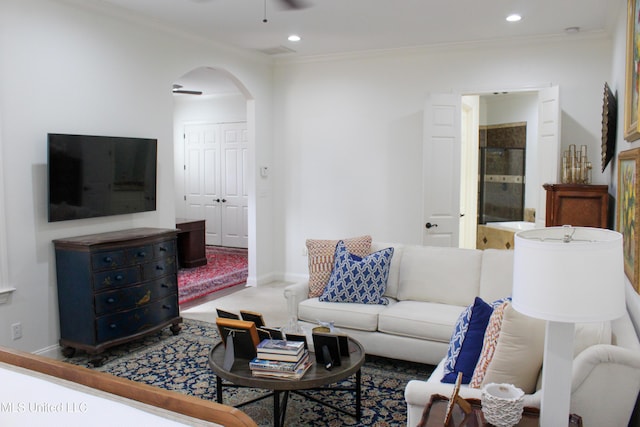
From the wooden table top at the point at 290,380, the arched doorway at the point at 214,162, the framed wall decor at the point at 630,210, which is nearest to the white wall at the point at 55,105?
the wooden table top at the point at 290,380

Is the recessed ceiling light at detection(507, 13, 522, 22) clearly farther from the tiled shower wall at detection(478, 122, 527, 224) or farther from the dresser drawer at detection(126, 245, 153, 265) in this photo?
the dresser drawer at detection(126, 245, 153, 265)

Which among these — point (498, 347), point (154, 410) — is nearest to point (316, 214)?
point (498, 347)

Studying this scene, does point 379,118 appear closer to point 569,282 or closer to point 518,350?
point 518,350

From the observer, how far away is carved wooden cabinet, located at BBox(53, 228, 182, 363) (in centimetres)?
381

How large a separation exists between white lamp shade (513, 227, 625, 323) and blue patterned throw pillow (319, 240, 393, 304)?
241 cm

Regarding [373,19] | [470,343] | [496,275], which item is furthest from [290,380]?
[373,19]

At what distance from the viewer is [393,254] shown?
4.18m

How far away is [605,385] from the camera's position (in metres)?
1.88

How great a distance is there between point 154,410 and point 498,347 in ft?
4.69

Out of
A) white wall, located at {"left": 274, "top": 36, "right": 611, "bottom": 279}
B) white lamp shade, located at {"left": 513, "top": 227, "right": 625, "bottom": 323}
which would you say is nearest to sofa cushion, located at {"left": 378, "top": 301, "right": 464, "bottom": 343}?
white lamp shade, located at {"left": 513, "top": 227, "right": 625, "bottom": 323}

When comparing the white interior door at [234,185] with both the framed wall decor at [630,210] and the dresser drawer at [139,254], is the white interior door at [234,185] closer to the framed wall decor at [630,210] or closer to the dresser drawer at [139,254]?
the dresser drawer at [139,254]

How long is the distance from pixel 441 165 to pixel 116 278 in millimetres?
3373

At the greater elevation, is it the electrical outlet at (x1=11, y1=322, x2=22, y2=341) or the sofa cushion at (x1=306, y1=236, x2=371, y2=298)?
the sofa cushion at (x1=306, y1=236, x2=371, y2=298)

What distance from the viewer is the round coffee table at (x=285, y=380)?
264cm
